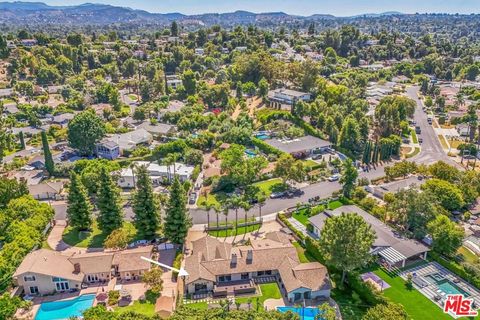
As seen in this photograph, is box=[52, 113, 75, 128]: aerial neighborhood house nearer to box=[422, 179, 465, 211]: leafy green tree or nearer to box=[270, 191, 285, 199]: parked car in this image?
box=[270, 191, 285, 199]: parked car

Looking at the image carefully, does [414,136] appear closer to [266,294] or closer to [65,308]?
[266,294]

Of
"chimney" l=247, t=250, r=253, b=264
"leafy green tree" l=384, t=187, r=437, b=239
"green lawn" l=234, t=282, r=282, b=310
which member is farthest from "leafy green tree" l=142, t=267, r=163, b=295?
"leafy green tree" l=384, t=187, r=437, b=239

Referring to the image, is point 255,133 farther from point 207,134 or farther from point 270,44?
point 270,44

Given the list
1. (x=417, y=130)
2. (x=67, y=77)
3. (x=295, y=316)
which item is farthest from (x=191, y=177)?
(x=67, y=77)

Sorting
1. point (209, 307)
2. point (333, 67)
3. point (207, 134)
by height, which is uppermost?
point (333, 67)

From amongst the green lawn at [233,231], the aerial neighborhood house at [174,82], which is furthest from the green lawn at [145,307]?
the aerial neighborhood house at [174,82]
